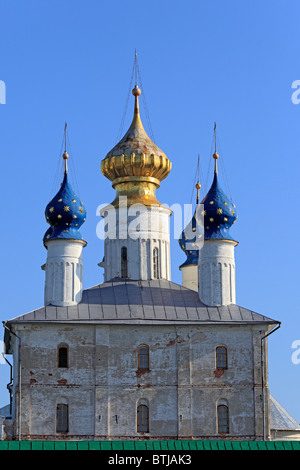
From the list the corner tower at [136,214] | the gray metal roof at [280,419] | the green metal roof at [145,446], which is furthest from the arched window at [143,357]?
the green metal roof at [145,446]

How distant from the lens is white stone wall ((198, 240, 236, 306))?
45188 mm

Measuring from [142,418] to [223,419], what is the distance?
2945 millimetres

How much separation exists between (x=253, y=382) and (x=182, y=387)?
2.63m

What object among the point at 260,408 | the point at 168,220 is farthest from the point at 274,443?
the point at 168,220

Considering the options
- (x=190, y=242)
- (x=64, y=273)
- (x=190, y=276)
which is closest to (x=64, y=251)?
(x=64, y=273)

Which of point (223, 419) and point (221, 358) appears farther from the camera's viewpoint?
point (221, 358)

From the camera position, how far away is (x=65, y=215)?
45.1 meters

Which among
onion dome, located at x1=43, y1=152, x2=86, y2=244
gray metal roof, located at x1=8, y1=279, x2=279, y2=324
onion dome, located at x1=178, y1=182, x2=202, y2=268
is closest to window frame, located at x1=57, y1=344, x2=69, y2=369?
gray metal roof, located at x1=8, y1=279, x2=279, y2=324

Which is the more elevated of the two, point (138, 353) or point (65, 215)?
point (65, 215)

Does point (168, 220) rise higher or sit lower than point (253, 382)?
higher

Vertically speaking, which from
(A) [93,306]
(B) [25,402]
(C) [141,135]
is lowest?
(B) [25,402]

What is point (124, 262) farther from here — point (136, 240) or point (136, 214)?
point (136, 214)
